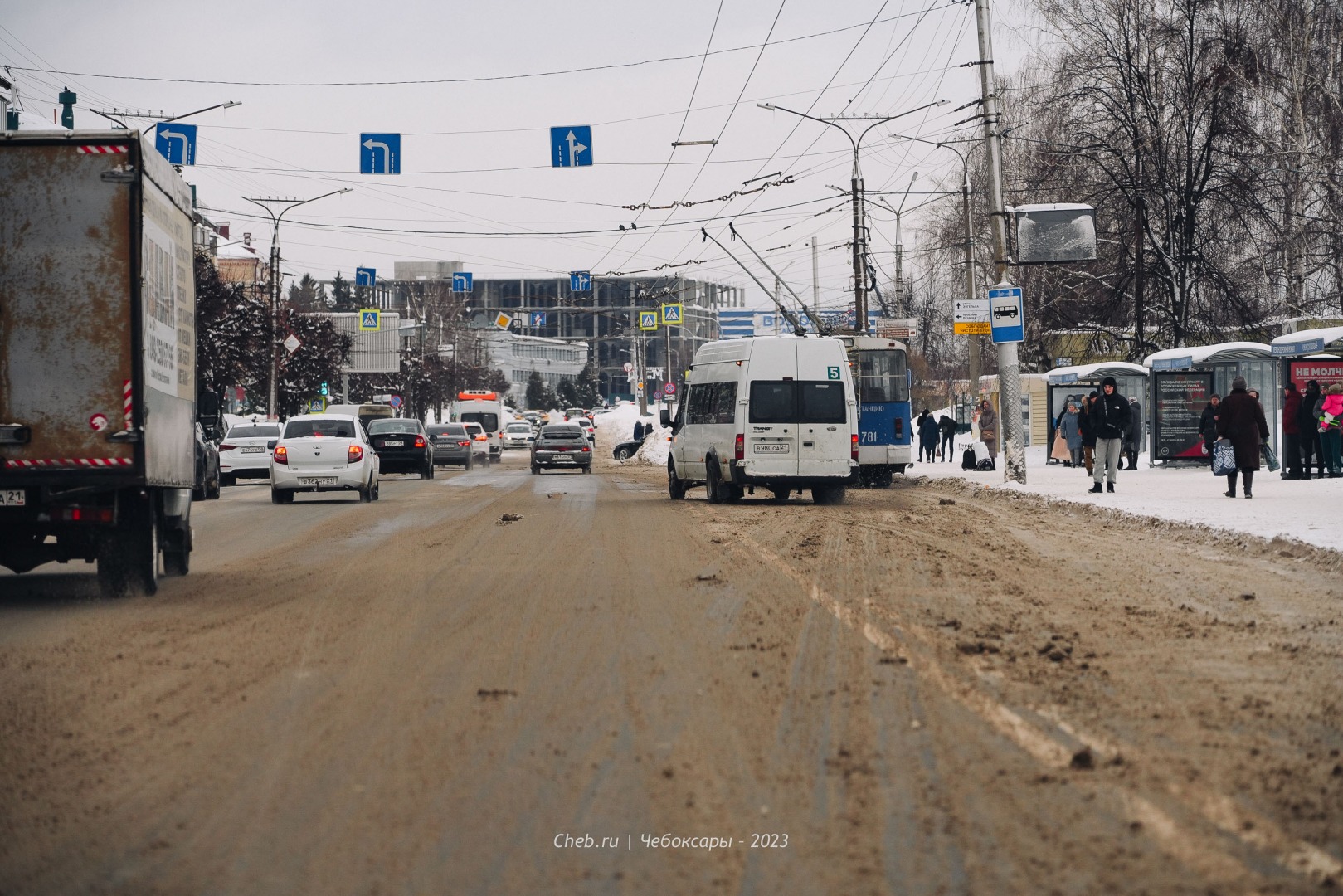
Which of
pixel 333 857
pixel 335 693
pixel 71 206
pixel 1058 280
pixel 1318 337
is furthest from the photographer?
pixel 1058 280

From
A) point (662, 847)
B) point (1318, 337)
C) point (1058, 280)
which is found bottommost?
point (662, 847)

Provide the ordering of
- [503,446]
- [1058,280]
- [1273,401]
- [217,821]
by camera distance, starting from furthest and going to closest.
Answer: [503,446], [1058,280], [1273,401], [217,821]

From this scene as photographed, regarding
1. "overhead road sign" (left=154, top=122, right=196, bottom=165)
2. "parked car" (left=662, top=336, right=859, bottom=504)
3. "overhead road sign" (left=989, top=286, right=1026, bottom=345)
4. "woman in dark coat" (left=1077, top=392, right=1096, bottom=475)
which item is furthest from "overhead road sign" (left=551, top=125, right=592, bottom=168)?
"woman in dark coat" (left=1077, top=392, right=1096, bottom=475)

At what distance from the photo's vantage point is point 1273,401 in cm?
3456

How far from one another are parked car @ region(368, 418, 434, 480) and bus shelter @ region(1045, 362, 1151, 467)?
16.2m

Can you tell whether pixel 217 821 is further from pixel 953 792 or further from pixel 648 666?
pixel 648 666

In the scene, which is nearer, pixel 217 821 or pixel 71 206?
pixel 217 821

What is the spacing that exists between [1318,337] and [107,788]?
25.1 metres

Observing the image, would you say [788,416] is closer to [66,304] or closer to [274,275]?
[66,304]

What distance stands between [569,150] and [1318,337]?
16172mm

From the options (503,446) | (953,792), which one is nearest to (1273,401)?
(953,792)

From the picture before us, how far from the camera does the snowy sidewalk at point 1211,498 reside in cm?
1806

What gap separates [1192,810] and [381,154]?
31.7m

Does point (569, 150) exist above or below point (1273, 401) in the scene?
above
